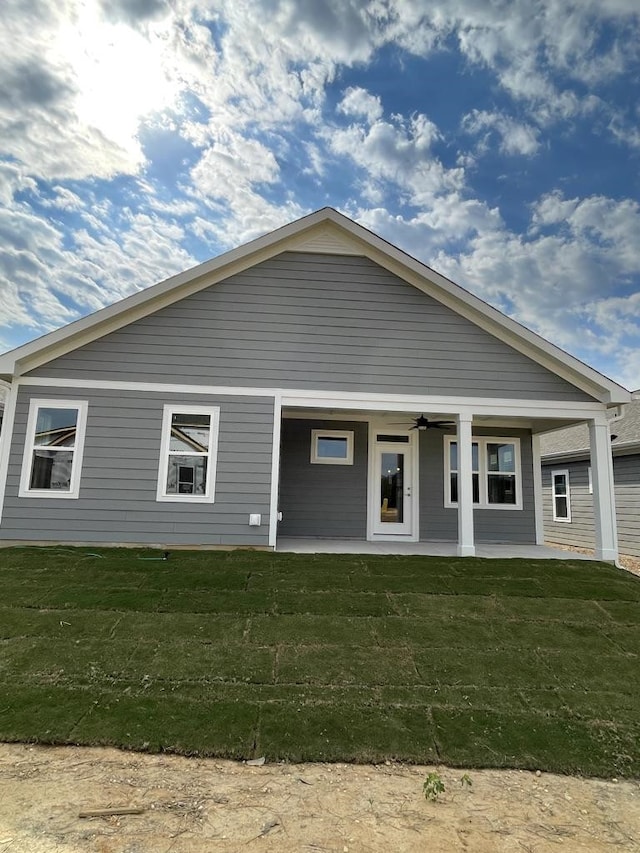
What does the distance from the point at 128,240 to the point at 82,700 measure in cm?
1517

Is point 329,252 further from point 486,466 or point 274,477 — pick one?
point 486,466

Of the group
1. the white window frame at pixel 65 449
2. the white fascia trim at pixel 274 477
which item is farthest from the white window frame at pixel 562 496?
the white window frame at pixel 65 449

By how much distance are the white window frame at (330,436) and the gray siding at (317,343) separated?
1884 millimetres

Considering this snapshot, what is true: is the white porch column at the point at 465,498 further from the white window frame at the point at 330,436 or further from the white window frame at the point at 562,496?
the white window frame at the point at 562,496

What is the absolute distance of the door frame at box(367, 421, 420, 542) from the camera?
1003 cm

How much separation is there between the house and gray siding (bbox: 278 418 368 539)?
5.18 ft

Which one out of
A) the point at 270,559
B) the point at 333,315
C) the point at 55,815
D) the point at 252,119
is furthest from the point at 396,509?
the point at 252,119

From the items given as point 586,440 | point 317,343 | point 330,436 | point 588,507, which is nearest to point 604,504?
point 330,436

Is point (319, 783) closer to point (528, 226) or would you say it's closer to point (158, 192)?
point (158, 192)

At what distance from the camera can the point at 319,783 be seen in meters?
2.95

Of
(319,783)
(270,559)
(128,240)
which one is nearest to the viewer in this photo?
(319,783)

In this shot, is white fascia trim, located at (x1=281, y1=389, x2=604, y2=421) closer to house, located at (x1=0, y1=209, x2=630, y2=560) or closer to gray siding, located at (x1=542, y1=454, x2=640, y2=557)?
house, located at (x1=0, y1=209, x2=630, y2=560)

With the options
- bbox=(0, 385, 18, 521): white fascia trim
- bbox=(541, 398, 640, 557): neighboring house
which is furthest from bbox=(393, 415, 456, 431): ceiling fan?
bbox=(0, 385, 18, 521): white fascia trim

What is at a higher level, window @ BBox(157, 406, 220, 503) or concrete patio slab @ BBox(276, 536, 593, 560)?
window @ BBox(157, 406, 220, 503)
